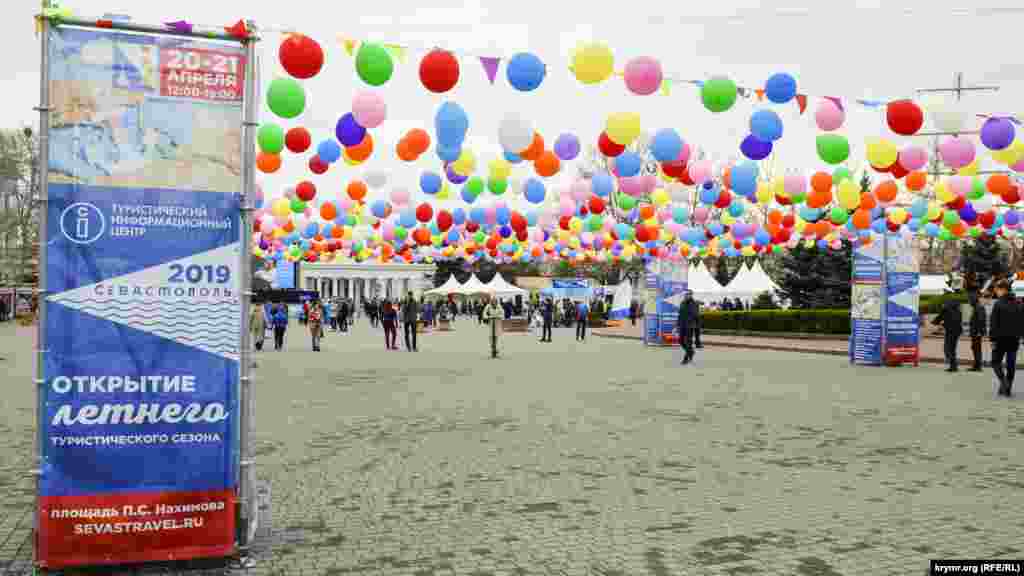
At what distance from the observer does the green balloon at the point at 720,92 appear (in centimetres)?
1184

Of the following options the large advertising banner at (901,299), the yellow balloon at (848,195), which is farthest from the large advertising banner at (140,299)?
the large advertising banner at (901,299)

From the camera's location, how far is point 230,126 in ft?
15.6

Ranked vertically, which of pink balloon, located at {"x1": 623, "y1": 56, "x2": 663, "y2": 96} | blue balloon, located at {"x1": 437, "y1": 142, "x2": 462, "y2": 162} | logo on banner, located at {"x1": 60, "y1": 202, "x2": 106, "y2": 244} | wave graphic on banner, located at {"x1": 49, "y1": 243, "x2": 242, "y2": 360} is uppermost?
pink balloon, located at {"x1": 623, "y1": 56, "x2": 663, "y2": 96}

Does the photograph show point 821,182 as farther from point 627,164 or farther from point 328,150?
point 328,150

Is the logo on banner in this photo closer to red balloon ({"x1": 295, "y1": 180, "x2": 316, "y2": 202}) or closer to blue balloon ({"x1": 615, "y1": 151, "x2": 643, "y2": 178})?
blue balloon ({"x1": 615, "y1": 151, "x2": 643, "y2": 178})

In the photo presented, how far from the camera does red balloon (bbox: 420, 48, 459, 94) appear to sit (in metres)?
10.5

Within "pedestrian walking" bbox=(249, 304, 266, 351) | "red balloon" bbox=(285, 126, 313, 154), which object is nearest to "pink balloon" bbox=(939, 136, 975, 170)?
"red balloon" bbox=(285, 126, 313, 154)

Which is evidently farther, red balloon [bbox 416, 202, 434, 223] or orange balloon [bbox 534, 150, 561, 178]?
red balloon [bbox 416, 202, 434, 223]

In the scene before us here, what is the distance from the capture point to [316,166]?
52.7 ft

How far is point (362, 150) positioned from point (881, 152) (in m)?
8.34

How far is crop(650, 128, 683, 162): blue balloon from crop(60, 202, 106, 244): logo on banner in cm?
1096

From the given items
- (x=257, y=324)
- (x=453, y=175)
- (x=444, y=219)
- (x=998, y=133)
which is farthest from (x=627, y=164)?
(x=257, y=324)

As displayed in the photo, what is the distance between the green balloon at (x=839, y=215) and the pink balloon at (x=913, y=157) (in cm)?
733

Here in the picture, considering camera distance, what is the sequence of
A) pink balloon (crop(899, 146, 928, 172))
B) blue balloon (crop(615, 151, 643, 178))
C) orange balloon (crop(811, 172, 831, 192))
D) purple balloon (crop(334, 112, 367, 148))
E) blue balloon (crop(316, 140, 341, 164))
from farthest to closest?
1. orange balloon (crop(811, 172, 831, 192))
2. blue balloon (crop(615, 151, 643, 178))
3. blue balloon (crop(316, 140, 341, 164))
4. pink balloon (crop(899, 146, 928, 172))
5. purple balloon (crop(334, 112, 367, 148))
